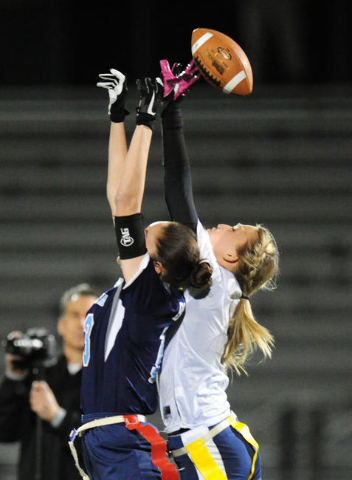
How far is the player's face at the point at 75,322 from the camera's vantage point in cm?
494

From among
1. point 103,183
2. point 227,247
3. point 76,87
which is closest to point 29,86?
point 76,87

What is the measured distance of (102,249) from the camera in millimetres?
9648

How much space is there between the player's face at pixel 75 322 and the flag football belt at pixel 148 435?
55.5 inches

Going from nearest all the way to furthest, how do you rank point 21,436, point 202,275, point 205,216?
point 202,275 → point 21,436 → point 205,216

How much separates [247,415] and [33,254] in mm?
2920

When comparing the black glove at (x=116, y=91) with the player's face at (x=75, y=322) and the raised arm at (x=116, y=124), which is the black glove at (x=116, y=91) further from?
the player's face at (x=75, y=322)

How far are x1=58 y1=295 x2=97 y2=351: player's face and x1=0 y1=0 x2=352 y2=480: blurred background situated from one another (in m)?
4.23

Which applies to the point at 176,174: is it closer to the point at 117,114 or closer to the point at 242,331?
the point at 117,114

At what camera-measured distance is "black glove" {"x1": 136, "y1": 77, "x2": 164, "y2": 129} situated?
138 inches

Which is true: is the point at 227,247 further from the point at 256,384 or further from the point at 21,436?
the point at 256,384

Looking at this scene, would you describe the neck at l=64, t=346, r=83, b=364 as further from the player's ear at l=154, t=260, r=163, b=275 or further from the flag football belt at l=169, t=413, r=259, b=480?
the player's ear at l=154, t=260, r=163, b=275

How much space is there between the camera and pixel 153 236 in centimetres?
342

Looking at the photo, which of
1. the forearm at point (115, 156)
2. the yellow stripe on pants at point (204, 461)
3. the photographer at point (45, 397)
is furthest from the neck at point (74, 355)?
the forearm at point (115, 156)

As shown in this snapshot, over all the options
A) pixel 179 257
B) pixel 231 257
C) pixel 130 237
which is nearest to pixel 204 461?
pixel 231 257
